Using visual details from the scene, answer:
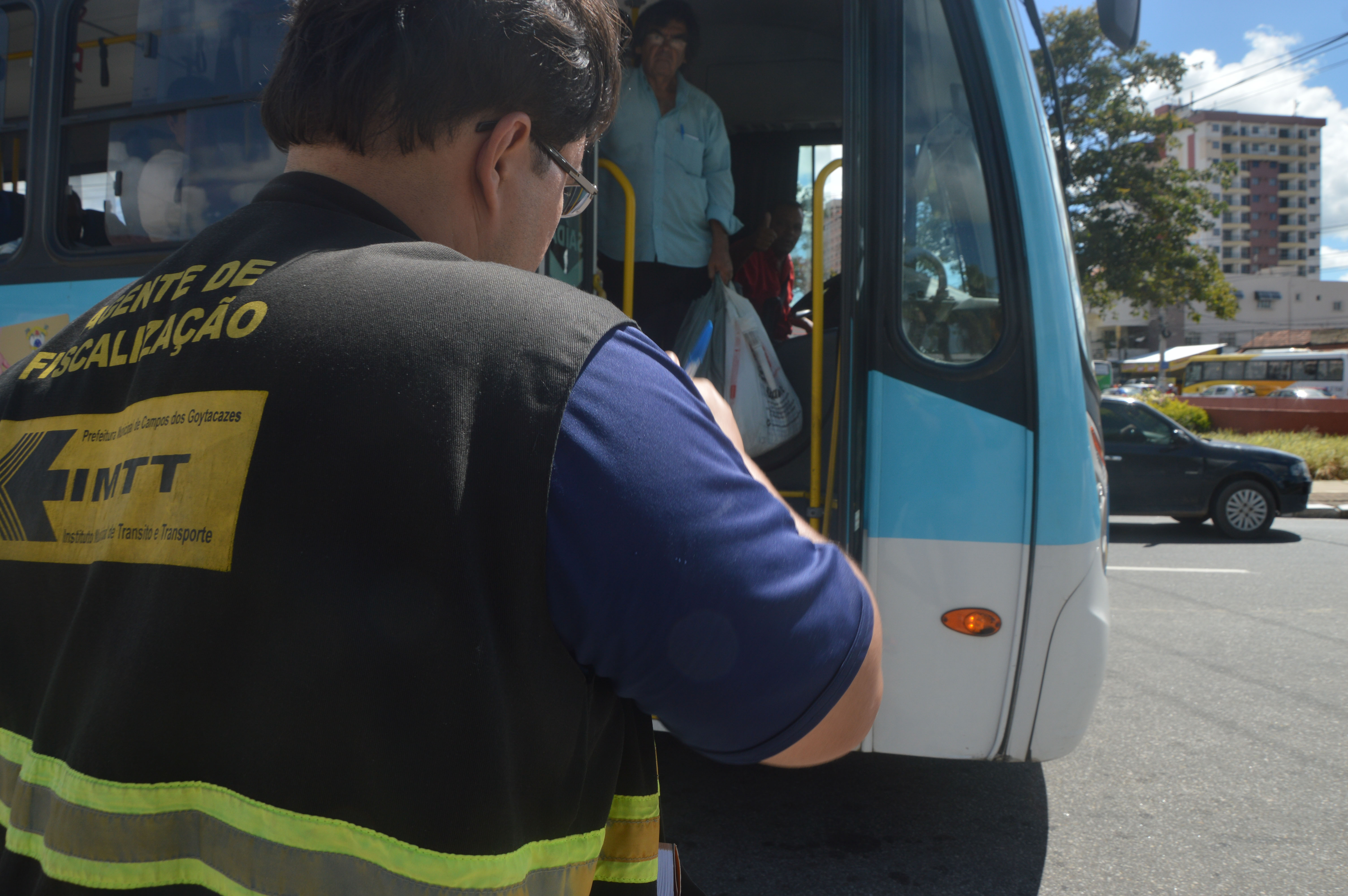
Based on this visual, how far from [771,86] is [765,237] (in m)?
1.03

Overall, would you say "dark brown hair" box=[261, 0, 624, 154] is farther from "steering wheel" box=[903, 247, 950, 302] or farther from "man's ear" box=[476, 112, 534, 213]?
"steering wheel" box=[903, 247, 950, 302]

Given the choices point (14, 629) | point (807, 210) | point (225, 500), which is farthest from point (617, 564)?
point (807, 210)

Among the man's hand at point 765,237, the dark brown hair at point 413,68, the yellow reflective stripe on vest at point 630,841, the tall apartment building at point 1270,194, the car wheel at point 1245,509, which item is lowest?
the car wheel at point 1245,509

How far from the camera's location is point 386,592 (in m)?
0.74

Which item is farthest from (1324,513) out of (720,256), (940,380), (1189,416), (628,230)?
(940,380)

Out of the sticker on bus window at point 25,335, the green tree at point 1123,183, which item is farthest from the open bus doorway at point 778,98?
the green tree at point 1123,183

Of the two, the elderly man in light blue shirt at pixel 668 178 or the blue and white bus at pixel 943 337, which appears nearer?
the blue and white bus at pixel 943 337

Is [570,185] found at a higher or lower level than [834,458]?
higher

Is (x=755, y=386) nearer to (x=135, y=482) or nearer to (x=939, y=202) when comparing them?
(x=939, y=202)

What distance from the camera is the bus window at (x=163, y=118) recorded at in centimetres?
323

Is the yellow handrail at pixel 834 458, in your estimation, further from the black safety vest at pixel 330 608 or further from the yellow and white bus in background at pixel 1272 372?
the yellow and white bus in background at pixel 1272 372

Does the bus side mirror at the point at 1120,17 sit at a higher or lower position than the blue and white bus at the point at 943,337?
higher

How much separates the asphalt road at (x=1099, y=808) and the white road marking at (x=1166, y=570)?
9.64 feet

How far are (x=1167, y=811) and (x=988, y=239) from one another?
2.26 m
